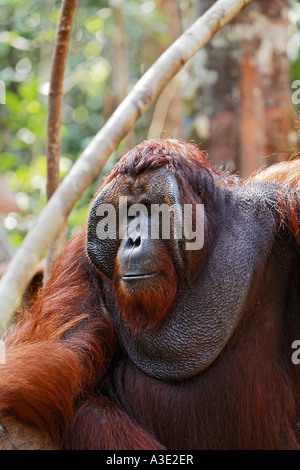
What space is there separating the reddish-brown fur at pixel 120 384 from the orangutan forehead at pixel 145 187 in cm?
5

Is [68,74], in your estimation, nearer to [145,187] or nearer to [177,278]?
[145,187]

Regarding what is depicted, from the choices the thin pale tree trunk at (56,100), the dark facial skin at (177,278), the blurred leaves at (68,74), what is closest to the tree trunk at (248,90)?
the blurred leaves at (68,74)

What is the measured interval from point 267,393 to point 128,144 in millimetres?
5331

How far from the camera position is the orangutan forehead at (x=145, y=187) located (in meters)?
2.62

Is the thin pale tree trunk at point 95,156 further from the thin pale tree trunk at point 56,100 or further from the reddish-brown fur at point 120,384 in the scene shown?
the thin pale tree trunk at point 56,100

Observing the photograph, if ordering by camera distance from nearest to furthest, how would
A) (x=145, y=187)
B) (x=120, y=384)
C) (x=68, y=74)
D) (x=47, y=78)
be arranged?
(x=145, y=187), (x=120, y=384), (x=47, y=78), (x=68, y=74)

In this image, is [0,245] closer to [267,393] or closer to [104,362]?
[104,362]

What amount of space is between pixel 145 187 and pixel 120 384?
2.93ft

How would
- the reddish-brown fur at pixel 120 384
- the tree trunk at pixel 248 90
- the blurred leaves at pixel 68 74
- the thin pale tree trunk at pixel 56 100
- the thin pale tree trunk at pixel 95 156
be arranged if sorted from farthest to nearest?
the blurred leaves at pixel 68 74 → the tree trunk at pixel 248 90 → the thin pale tree trunk at pixel 56 100 → the reddish-brown fur at pixel 120 384 → the thin pale tree trunk at pixel 95 156

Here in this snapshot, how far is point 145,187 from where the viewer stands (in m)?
2.68

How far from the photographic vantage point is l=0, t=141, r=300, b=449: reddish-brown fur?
2541mm

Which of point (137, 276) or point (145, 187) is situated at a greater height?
point (145, 187)

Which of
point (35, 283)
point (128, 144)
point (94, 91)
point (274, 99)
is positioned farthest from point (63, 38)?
point (94, 91)

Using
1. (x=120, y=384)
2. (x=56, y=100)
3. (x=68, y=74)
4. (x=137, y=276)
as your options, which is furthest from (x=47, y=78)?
(x=137, y=276)
